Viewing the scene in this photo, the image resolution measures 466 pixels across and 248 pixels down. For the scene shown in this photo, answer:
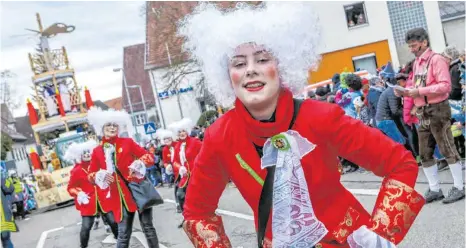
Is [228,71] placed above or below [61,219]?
above

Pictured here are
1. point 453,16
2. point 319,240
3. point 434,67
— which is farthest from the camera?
point 453,16

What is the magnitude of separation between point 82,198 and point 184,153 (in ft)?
5.77

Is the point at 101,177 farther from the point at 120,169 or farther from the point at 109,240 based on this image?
the point at 109,240

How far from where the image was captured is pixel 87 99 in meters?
37.0

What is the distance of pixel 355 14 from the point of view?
30.1 metres

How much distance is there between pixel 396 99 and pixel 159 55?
34147 millimetres

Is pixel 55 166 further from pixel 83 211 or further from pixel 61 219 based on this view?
pixel 83 211

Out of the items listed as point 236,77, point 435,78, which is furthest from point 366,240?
point 435,78

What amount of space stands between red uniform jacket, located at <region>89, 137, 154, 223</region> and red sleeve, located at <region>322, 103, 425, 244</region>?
14.5 feet

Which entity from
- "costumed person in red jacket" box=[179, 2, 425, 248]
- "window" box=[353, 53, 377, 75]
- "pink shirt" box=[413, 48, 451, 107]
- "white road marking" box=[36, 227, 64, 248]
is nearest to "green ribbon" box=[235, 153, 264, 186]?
"costumed person in red jacket" box=[179, 2, 425, 248]

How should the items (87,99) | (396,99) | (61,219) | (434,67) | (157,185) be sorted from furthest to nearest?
1. (87,99)
2. (157,185)
3. (61,219)
4. (396,99)
5. (434,67)

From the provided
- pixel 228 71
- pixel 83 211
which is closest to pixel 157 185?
pixel 83 211

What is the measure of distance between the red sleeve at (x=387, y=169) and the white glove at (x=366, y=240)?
42mm

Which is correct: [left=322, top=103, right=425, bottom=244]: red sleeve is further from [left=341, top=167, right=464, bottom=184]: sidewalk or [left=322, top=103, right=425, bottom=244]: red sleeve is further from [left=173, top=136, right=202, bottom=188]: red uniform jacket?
[left=173, top=136, right=202, bottom=188]: red uniform jacket
